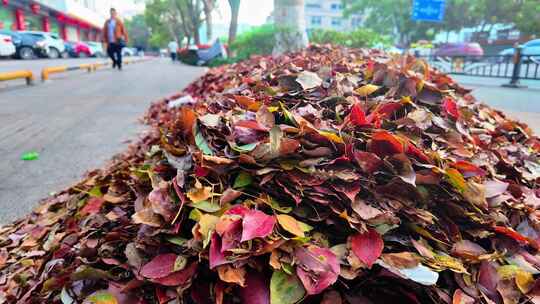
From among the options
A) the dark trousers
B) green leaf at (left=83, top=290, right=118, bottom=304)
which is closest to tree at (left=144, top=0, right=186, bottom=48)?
the dark trousers

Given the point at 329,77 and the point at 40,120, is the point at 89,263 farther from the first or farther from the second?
the point at 40,120

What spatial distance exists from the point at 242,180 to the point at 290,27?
6167 mm

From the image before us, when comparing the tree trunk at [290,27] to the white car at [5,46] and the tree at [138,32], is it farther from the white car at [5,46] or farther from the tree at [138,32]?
the tree at [138,32]

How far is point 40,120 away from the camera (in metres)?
4.57

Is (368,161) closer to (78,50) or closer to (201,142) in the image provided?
(201,142)

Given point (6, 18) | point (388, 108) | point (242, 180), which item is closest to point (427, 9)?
point (388, 108)

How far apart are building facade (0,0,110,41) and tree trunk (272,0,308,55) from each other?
27836 mm

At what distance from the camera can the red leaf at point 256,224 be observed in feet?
3.52

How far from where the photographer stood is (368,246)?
115cm

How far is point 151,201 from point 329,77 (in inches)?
57.1

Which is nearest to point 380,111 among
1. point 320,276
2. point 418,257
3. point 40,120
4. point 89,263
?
point 418,257

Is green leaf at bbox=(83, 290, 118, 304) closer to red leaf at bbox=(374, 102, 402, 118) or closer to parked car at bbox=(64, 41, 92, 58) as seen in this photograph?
red leaf at bbox=(374, 102, 402, 118)

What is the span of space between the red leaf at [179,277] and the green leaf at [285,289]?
22 centimetres

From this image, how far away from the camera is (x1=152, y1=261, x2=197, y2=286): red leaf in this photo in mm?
1102
